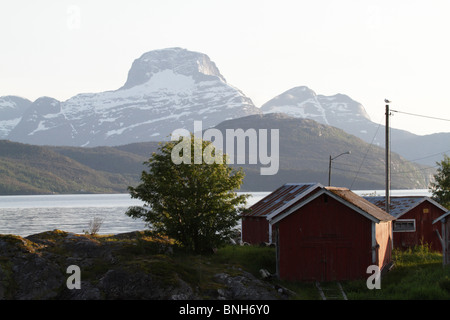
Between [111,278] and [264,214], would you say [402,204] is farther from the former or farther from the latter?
[111,278]

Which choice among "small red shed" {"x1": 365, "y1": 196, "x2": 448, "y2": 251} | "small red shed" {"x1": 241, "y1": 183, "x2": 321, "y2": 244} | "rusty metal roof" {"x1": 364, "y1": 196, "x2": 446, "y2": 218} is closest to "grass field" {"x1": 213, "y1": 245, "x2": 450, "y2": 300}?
"small red shed" {"x1": 365, "y1": 196, "x2": 448, "y2": 251}

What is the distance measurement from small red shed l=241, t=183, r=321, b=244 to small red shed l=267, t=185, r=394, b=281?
36.4 ft

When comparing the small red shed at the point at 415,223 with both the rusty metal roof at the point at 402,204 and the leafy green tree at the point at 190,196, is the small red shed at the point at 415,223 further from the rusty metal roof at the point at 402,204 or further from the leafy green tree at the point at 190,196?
the leafy green tree at the point at 190,196

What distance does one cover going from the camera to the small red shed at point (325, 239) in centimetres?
3644

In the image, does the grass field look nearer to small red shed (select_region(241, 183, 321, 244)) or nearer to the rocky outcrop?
the rocky outcrop

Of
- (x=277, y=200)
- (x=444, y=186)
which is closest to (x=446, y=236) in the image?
(x=277, y=200)

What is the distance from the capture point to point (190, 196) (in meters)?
40.3

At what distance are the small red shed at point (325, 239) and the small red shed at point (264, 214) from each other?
11107 millimetres

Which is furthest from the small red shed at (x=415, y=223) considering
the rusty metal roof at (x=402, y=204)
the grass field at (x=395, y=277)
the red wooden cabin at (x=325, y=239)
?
the red wooden cabin at (x=325, y=239)

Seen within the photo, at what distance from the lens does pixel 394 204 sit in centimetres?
5244

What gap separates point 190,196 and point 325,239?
30.3ft
